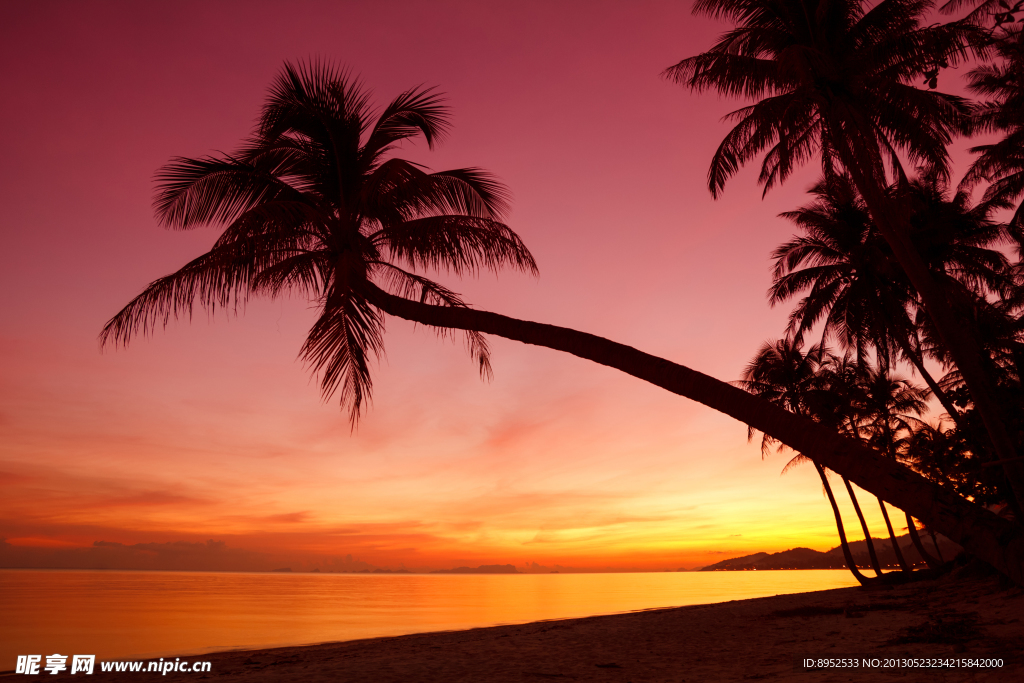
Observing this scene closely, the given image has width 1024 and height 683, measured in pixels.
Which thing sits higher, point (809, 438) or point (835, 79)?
point (835, 79)

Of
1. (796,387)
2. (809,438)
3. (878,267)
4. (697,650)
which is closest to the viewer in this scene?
(809,438)

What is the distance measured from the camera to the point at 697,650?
9500mm

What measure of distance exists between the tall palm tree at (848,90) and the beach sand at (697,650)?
340cm

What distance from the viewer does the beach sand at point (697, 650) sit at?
707cm

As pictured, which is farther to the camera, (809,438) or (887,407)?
(887,407)

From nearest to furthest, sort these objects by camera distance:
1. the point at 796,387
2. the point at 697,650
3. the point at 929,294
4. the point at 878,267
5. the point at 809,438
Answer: the point at 809,438 → the point at 929,294 → the point at 697,650 → the point at 878,267 → the point at 796,387

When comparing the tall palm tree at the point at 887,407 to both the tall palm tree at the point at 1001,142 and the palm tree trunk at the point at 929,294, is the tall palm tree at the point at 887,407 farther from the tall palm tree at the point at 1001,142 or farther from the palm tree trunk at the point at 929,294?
the palm tree trunk at the point at 929,294

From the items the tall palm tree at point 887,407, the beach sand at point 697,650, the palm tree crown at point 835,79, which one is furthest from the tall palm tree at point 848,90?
the tall palm tree at point 887,407

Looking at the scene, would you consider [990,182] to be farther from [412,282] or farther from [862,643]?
[412,282]

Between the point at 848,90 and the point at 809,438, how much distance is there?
20.4 feet

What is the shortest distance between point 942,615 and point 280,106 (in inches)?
530

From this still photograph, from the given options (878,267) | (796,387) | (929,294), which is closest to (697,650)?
(929,294)

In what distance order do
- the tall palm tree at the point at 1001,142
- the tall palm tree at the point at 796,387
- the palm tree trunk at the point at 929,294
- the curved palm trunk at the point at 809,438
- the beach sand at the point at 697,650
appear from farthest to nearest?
the tall palm tree at the point at 796,387
the tall palm tree at the point at 1001,142
the beach sand at the point at 697,650
the palm tree trunk at the point at 929,294
the curved palm trunk at the point at 809,438

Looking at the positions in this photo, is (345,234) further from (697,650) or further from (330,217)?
(697,650)
